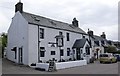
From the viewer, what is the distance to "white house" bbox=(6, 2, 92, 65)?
82.8 feet

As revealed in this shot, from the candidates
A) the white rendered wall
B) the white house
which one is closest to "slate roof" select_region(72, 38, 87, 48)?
the white house

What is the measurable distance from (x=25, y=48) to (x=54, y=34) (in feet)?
19.2

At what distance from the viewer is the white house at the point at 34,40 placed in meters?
25.2

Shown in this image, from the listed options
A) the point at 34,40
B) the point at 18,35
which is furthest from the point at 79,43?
the point at 18,35

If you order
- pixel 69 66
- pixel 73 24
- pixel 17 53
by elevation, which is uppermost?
pixel 73 24

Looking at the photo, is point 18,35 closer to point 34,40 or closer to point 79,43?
point 34,40

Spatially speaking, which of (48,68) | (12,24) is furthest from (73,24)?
(48,68)

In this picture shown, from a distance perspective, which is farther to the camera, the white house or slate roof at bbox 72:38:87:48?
slate roof at bbox 72:38:87:48

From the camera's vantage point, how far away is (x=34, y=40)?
25.8 metres

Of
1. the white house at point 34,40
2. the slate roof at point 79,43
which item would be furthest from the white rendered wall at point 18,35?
the slate roof at point 79,43

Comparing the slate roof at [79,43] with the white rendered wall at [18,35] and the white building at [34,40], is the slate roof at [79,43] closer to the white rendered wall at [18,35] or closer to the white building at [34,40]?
the white building at [34,40]

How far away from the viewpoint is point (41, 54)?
1056 inches

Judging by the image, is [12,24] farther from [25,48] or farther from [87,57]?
[87,57]

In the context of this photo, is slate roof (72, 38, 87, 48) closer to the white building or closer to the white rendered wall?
the white building
